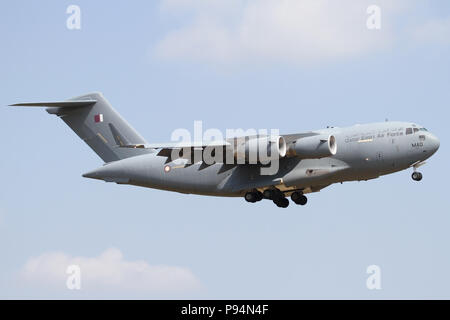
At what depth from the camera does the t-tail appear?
88.2 feet

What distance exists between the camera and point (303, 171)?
24.0m

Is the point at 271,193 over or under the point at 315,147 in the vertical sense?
under

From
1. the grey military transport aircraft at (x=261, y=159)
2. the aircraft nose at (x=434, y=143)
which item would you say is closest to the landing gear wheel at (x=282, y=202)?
the grey military transport aircraft at (x=261, y=159)

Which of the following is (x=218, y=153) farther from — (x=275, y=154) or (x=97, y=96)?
(x=97, y=96)

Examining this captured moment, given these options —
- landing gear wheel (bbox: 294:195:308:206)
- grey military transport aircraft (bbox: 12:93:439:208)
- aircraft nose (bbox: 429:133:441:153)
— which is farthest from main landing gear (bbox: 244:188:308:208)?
aircraft nose (bbox: 429:133:441:153)

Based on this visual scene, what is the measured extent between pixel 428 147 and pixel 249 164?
4.49 meters

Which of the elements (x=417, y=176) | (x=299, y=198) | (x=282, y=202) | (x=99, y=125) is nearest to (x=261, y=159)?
(x=282, y=202)

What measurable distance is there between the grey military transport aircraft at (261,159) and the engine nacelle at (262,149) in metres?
0.02

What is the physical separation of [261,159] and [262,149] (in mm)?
252

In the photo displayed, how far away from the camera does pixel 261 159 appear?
23.8 metres

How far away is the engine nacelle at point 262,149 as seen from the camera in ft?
77.7

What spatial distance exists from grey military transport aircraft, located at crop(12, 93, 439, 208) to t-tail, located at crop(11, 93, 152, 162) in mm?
27

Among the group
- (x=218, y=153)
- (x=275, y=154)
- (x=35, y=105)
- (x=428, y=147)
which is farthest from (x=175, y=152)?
(x=428, y=147)

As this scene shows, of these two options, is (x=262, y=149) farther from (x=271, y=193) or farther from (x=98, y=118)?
(x=98, y=118)
